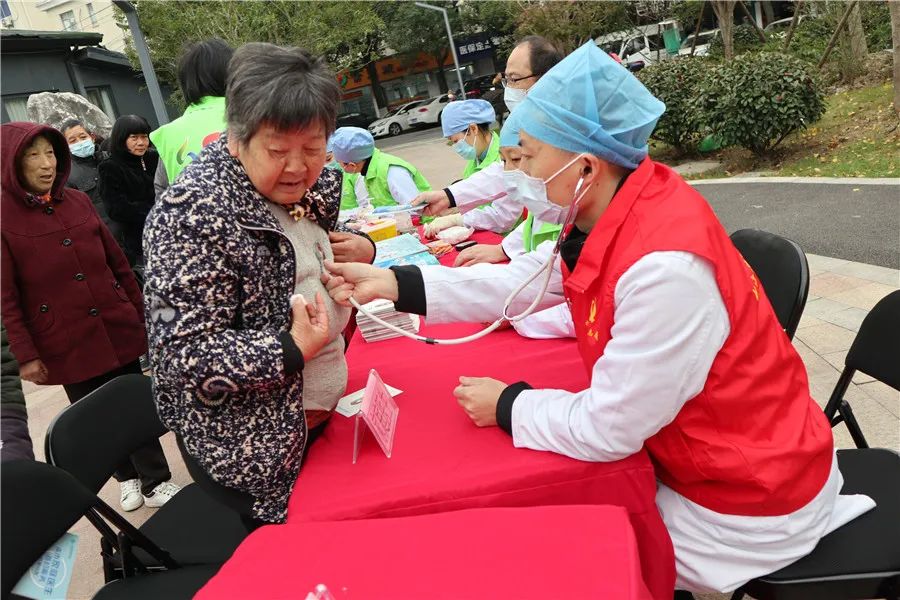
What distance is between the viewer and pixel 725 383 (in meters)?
1.34

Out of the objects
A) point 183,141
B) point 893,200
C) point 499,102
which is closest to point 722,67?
point 893,200

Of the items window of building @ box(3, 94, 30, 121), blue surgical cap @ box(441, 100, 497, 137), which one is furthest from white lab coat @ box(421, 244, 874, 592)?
window of building @ box(3, 94, 30, 121)

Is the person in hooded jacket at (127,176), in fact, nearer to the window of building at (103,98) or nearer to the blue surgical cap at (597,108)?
the blue surgical cap at (597,108)

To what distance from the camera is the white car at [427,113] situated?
25703 millimetres

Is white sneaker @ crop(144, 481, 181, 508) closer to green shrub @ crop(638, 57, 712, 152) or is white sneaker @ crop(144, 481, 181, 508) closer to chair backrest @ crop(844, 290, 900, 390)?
chair backrest @ crop(844, 290, 900, 390)

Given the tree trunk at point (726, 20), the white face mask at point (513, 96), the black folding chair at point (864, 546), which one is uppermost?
the tree trunk at point (726, 20)

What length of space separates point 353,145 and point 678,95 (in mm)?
6303

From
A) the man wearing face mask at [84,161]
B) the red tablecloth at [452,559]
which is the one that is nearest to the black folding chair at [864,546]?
the red tablecloth at [452,559]

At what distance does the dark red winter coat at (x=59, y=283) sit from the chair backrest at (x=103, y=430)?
1.01 m

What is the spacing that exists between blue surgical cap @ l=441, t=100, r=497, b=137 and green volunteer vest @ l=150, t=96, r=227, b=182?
1.62m

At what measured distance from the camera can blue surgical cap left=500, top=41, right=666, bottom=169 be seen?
144 centimetres

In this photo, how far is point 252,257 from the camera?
1430mm

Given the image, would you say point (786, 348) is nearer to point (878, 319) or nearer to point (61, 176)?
point (878, 319)

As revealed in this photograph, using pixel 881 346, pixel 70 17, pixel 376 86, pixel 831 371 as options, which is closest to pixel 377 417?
pixel 881 346
